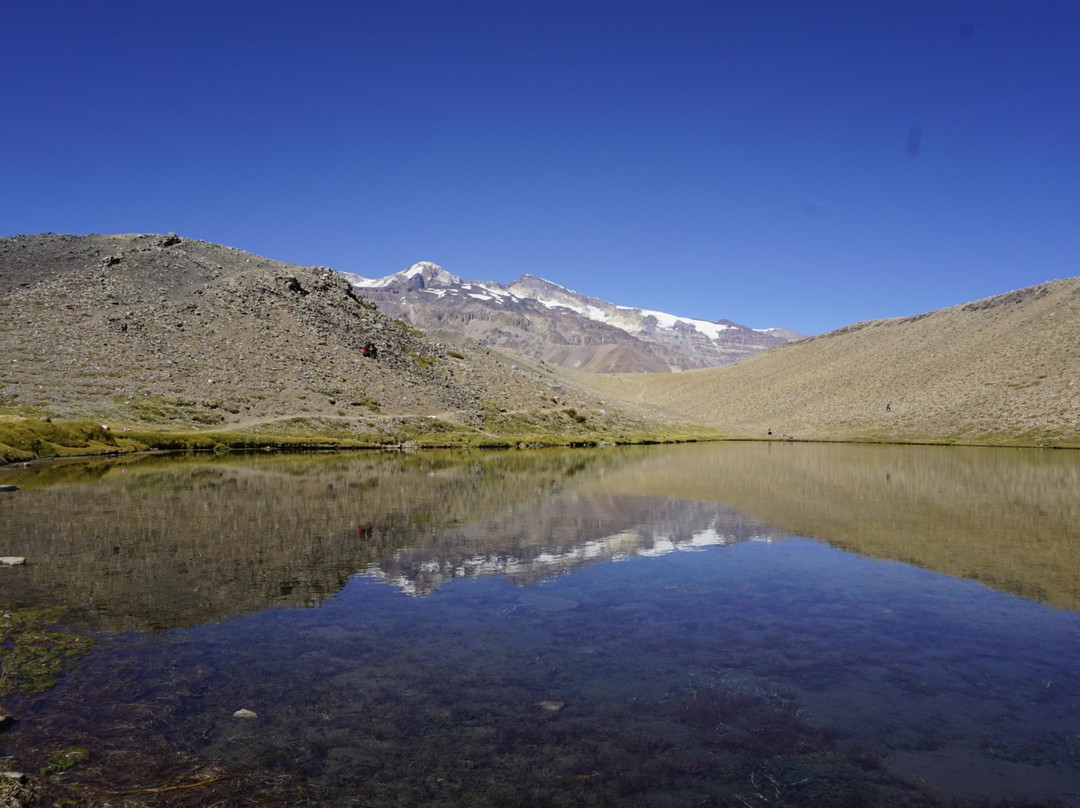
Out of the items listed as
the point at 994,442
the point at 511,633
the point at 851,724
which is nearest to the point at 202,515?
the point at 511,633

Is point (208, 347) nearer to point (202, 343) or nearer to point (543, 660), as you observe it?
point (202, 343)

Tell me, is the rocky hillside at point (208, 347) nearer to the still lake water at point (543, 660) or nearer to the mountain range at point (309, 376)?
the mountain range at point (309, 376)

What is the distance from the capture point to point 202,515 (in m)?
26.5

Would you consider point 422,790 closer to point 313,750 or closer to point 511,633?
point 313,750

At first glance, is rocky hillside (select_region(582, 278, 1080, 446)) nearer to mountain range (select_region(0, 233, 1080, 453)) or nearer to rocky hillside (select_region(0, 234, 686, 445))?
mountain range (select_region(0, 233, 1080, 453))

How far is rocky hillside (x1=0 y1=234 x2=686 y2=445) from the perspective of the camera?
75.9 meters

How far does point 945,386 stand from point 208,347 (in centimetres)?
14208

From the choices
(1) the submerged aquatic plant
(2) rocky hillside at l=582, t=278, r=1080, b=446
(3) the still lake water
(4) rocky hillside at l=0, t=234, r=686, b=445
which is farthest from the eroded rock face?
(2) rocky hillside at l=582, t=278, r=1080, b=446

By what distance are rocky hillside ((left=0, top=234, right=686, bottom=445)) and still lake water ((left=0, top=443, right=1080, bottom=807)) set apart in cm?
5275

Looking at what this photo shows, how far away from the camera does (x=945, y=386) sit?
145 meters

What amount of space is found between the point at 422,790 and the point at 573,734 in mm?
2326

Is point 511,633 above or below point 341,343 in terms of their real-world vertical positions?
below

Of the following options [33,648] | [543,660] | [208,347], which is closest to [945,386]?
[208,347]

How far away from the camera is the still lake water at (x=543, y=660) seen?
833 centimetres
